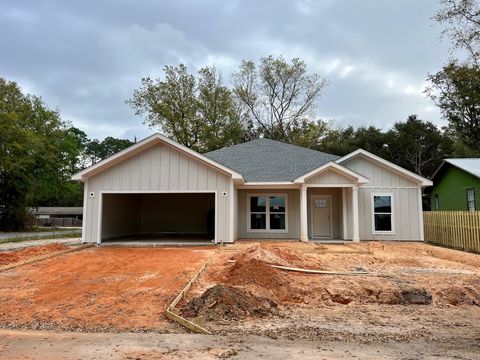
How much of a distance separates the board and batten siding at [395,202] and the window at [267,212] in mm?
3421

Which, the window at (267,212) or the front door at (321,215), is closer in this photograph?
the window at (267,212)

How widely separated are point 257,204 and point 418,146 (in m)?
29.6

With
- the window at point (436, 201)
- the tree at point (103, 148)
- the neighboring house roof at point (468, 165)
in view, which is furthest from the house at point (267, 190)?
the tree at point (103, 148)

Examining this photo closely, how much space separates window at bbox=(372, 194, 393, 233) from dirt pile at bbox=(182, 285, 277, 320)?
39.1ft

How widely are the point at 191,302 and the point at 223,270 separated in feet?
9.76

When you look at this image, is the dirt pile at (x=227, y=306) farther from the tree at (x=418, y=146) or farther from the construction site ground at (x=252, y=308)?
the tree at (x=418, y=146)

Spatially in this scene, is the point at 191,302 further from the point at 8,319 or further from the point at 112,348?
the point at 8,319

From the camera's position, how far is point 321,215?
17.9 m

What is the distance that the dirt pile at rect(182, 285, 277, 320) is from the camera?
6.46 m

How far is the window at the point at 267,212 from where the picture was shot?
17.6 meters

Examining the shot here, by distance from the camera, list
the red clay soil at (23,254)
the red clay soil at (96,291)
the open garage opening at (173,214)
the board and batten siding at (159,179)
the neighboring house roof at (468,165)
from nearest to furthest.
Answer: the red clay soil at (96,291)
the red clay soil at (23,254)
the board and batten siding at (159,179)
the neighboring house roof at (468,165)
the open garage opening at (173,214)

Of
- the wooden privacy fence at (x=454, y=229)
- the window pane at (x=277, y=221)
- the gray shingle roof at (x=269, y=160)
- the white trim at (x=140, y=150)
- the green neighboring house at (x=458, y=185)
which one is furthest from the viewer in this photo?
the green neighboring house at (x=458, y=185)

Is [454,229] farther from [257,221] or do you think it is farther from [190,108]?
[190,108]

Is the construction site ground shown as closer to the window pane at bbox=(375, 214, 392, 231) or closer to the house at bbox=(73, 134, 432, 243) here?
the house at bbox=(73, 134, 432, 243)
